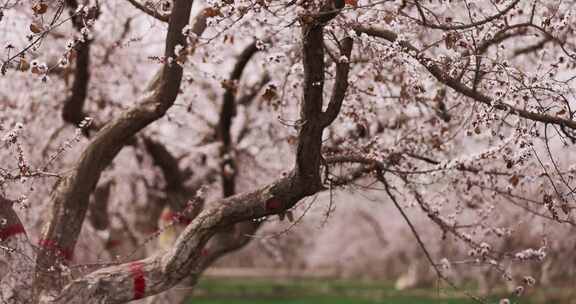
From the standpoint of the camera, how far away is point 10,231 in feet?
18.5

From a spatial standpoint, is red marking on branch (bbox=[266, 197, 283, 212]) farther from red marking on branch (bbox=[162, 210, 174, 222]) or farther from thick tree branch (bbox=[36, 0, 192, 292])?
red marking on branch (bbox=[162, 210, 174, 222])

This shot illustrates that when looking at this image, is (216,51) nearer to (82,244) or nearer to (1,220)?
(1,220)

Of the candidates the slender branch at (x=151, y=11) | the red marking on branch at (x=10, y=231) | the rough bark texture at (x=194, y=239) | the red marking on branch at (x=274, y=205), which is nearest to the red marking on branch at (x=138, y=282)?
the rough bark texture at (x=194, y=239)

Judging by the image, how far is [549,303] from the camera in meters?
26.8

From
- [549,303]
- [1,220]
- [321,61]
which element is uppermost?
[321,61]

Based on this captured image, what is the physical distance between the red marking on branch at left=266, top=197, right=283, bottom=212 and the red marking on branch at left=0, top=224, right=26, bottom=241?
70.2 inches

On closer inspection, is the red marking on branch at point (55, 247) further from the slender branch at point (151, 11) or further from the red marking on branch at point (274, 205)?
the slender branch at point (151, 11)

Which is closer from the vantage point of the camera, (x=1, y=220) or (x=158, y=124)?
(x=1, y=220)

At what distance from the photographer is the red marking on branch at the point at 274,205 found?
561 centimetres

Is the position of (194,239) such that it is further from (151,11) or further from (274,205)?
(151,11)

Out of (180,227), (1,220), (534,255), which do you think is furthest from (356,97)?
(180,227)

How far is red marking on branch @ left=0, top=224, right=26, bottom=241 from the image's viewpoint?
5602 millimetres

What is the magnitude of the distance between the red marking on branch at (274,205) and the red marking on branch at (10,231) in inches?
70.2

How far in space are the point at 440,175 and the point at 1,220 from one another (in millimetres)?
3318
